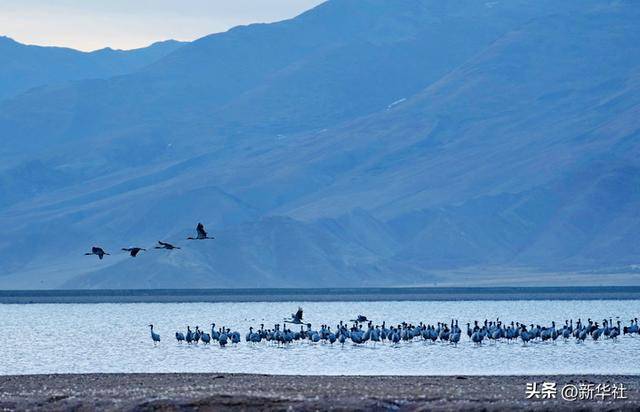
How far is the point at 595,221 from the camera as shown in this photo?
181625 mm

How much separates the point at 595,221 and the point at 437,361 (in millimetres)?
136190

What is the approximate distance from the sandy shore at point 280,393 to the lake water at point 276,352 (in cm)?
488

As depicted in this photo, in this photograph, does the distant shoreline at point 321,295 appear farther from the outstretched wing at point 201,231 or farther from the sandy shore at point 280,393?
the outstretched wing at point 201,231

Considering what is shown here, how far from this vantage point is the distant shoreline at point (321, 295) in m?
115

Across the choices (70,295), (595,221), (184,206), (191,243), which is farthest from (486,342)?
(184,206)

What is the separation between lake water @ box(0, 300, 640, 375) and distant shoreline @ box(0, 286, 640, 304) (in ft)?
86.0

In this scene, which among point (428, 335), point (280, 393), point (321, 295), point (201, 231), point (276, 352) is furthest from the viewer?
point (321, 295)

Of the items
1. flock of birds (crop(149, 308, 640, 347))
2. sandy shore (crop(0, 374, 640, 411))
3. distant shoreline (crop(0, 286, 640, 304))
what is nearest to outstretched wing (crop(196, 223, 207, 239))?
sandy shore (crop(0, 374, 640, 411))

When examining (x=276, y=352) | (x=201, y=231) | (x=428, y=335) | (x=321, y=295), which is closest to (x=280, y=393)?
(x=201, y=231)

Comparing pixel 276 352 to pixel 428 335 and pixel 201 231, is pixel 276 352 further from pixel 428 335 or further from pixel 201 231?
pixel 201 231

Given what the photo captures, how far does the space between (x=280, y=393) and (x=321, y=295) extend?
287 feet

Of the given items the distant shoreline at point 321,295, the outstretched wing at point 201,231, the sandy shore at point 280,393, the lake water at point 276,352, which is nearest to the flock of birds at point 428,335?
the lake water at point 276,352

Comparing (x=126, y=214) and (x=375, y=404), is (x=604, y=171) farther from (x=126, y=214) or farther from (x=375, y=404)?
(x=375, y=404)

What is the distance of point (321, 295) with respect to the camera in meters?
119
